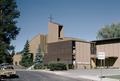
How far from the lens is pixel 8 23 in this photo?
43.3 metres

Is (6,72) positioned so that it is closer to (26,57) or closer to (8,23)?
(8,23)

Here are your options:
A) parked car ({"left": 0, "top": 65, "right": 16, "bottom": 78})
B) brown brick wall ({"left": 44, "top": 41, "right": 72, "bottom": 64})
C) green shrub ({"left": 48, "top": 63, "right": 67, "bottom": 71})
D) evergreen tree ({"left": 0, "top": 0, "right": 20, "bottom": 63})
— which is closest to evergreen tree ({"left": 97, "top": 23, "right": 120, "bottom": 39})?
brown brick wall ({"left": 44, "top": 41, "right": 72, "bottom": 64})

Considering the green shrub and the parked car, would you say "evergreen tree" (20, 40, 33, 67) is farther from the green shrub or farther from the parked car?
the parked car

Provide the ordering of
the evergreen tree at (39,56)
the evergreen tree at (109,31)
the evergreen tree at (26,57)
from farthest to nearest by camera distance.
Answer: the evergreen tree at (109,31)
the evergreen tree at (26,57)
the evergreen tree at (39,56)

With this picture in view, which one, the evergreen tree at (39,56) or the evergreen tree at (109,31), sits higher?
the evergreen tree at (109,31)

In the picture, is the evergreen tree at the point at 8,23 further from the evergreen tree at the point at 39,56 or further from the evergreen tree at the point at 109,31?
the evergreen tree at the point at 109,31

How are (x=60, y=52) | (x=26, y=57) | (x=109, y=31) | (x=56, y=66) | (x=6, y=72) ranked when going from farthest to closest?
(x=109, y=31)
(x=26, y=57)
(x=60, y=52)
(x=56, y=66)
(x=6, y=72)

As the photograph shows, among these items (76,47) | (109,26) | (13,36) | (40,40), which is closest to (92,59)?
(76,47)

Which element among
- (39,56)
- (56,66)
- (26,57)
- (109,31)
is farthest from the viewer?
(109,31)

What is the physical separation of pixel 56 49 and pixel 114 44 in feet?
47.0

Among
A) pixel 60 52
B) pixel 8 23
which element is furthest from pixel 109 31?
pixel 8 23

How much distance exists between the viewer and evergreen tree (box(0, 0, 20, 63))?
42.1m

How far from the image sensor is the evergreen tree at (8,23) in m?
42.1

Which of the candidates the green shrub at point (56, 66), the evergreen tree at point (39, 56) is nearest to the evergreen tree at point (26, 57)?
the evergreen tree at point (39, 56)
